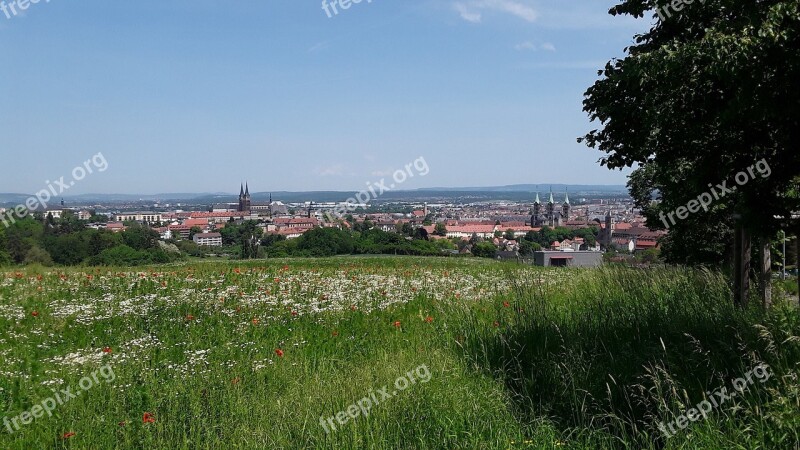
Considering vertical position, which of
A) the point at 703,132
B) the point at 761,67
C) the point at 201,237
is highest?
the point at 761,67

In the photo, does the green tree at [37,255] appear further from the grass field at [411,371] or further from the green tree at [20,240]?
the grass field at [411,371]

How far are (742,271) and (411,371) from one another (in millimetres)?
5471

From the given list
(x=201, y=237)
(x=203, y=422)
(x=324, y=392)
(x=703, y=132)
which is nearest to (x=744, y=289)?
(x=703, y=132)

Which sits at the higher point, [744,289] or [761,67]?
[761,67]

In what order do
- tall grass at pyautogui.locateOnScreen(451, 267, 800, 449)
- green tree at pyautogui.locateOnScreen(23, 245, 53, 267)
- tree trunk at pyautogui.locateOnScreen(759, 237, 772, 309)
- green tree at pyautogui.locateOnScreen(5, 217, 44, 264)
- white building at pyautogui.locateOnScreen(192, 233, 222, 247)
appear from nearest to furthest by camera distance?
1. tall grass at pyautogui.locateOnScreen(451, 267, 800, 449)
2. tree trunk at pyautogui.locateOnScreen(759, 237, 772, 309)
3. green tree at pyautogui.locateOnScreen(23, 245, 53, 267)
4. green tree at pyautogui.locateOnScreen(5, 217, 44, 264)
5. white building at pyautogui.locateOnScreen(192, 233, 222, 247)

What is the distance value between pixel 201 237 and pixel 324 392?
72.9 meters

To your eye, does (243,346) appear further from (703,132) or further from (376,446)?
(703,132)

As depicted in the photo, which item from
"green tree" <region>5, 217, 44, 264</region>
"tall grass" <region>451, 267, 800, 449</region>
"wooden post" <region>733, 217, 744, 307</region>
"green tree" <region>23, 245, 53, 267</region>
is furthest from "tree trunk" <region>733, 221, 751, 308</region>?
"green tree" <region>5, 217, 44, 264</region>

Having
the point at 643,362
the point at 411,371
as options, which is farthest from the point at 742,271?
the point at 411,371

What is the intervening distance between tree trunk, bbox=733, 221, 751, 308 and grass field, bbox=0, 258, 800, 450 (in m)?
0.29

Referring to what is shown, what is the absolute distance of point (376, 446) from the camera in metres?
4.99

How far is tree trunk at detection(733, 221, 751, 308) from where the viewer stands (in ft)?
29.1

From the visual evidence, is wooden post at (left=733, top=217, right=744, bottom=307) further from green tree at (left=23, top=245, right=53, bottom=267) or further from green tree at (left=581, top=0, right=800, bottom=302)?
green tree at (left=23, top=245, right=53, bottom=267)

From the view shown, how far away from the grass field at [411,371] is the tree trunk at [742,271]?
0.95 feet
